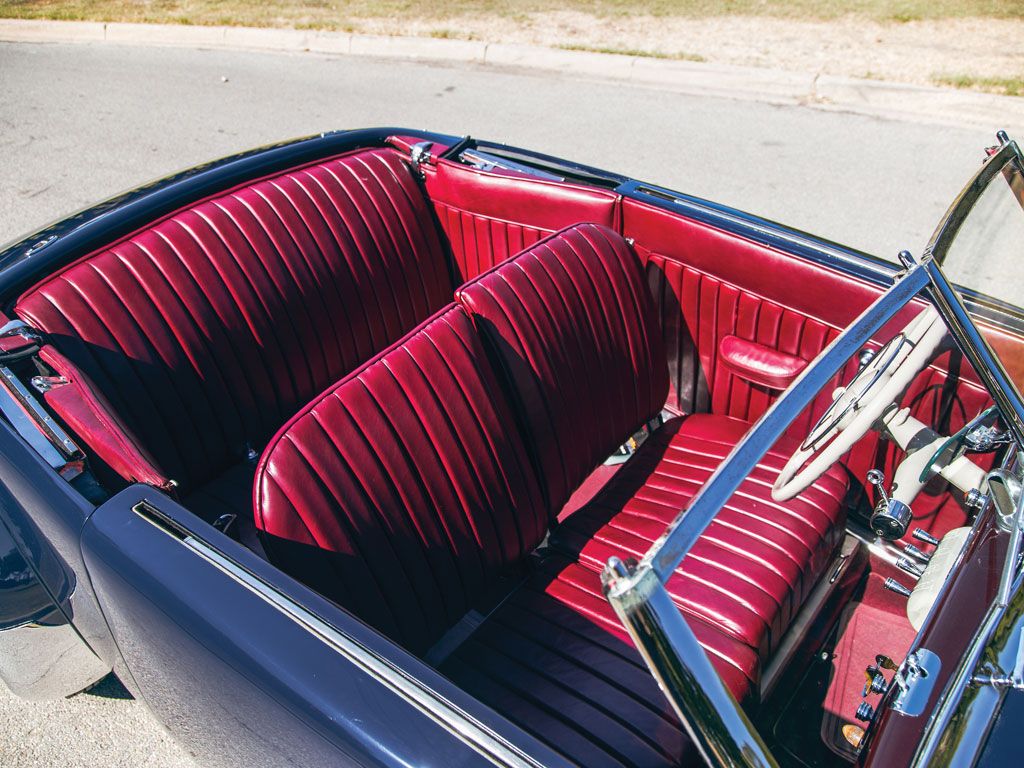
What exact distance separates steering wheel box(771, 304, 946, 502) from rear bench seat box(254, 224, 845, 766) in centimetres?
28

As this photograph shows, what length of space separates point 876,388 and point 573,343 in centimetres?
72

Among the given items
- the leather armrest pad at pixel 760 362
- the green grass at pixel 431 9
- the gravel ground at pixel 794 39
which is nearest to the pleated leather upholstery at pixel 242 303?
the leather armrest pad at pixel 760 362

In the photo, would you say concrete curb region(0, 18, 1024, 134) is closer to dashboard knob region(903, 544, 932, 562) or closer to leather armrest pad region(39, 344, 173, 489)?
dashboard knob region(903, 544, 932, 562)

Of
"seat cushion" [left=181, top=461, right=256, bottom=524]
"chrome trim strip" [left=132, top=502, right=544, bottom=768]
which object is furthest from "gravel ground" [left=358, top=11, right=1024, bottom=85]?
"chrome trim strip" [left=132, top=502, right=544, bottom=768]

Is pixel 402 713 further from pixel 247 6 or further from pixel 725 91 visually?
pixel 247 6

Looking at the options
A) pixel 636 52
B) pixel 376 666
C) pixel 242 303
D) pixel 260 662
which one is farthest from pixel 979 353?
pixel 636 52

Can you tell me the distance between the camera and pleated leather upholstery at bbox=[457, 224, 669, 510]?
78.0 inches

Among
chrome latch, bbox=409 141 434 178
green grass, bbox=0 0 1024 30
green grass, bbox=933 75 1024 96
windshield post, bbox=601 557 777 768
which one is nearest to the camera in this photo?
windshield post, bbox=601 557 777 768

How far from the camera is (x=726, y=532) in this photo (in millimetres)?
2000

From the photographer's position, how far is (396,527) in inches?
66.1

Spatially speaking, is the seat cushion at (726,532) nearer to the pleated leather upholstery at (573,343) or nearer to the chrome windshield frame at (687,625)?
the pleated leather upholstery at (573,343)

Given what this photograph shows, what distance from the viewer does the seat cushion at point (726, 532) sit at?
186 centimetres

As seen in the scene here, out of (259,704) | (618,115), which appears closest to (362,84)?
(618,115)

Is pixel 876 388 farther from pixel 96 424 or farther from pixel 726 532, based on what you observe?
pixel 96 424
